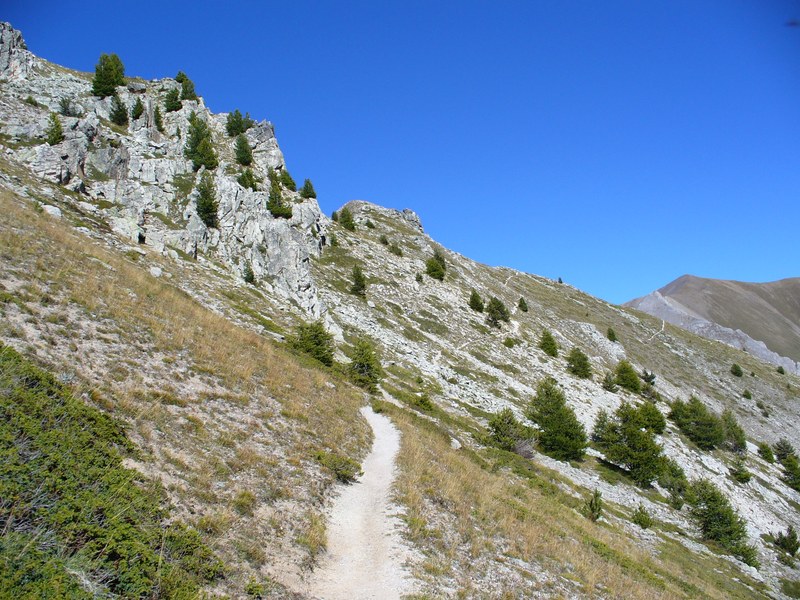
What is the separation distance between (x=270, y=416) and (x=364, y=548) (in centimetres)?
671

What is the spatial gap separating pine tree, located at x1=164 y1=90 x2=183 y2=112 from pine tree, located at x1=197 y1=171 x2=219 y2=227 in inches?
902

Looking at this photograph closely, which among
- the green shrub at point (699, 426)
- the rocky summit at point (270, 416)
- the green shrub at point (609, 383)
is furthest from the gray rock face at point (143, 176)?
the green shrub at point (699, 426)

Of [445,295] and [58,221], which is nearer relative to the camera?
[58,221]

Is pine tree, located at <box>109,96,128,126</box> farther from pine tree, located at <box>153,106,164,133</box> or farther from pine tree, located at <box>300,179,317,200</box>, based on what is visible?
pine tree, located at <box>300,179,317,200</box>

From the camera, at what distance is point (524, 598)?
33.1 ft

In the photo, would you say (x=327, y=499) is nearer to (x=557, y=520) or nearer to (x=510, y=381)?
(x=557, y=520)

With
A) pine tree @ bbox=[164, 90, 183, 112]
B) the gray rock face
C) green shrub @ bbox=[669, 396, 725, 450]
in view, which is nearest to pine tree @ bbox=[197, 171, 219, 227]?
the gray rock face

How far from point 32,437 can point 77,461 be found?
885 mm

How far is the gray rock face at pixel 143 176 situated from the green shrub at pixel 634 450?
31696 millimetres

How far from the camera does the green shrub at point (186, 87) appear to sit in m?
60.7

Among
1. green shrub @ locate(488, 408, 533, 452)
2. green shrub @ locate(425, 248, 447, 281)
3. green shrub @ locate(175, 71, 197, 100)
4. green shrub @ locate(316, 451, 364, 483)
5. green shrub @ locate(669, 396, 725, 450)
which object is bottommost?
green shrub @ locate(316, 451, 364, 483)

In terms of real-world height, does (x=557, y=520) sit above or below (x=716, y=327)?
below

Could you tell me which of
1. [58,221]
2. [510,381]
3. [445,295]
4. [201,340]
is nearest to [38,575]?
[201,340]

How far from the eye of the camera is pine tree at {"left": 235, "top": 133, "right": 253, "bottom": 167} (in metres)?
55.7
